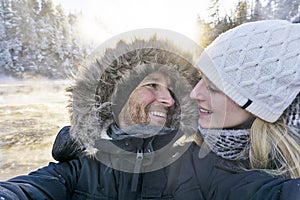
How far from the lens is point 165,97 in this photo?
1.95m

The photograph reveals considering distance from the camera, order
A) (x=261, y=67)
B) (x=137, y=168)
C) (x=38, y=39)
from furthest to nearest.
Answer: (x=38, y=39) → (x=137, y=168) → (x=261, y=67)

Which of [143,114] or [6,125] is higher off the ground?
[143,114]

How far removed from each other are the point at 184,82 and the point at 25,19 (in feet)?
137

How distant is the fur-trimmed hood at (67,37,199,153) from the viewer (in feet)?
6.06

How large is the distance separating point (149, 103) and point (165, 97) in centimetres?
11

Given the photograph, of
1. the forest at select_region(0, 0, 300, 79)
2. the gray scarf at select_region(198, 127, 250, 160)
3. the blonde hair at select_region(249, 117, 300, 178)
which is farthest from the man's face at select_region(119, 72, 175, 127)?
the forest at select_region(0, 0, 300, 79)

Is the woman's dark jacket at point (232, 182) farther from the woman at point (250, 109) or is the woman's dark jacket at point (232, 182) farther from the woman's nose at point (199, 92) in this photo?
the woman's nose at point (199, 92)

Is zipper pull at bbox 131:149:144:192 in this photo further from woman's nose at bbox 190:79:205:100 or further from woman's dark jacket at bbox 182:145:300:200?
woman's nose at bbox 190:79:205:100

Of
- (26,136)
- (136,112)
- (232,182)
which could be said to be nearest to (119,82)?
(136,112)

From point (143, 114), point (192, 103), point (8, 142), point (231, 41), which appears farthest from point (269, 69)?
point (8, 142)

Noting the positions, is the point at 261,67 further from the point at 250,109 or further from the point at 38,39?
the point at 38,39

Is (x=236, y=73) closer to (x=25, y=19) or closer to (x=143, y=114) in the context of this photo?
(x=143, y=114)

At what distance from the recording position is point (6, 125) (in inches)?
276

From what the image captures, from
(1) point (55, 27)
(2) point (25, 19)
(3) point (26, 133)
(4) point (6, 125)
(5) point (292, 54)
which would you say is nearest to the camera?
(5) point (292, 54)
